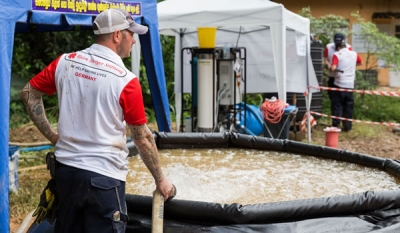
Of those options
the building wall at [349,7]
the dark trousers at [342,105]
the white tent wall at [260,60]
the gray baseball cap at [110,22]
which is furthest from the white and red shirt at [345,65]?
the gray baseball cap at [110,22]

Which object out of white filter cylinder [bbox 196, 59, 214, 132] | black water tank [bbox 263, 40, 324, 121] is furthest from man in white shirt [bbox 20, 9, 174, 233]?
black water tank [bbox 263, 40, 324, 121]

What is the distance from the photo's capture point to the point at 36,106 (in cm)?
346

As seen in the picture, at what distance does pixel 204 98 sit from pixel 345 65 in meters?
3.23

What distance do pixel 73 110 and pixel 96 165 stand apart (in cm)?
31

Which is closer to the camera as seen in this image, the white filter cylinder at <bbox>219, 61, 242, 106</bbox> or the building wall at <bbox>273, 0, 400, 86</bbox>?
the white filter cylinder at <bbox>219, 61, 242, 106</bbox>

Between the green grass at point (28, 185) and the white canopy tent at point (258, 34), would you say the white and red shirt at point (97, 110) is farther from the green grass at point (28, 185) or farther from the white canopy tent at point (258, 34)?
the white canopy tent at point (258, 34)

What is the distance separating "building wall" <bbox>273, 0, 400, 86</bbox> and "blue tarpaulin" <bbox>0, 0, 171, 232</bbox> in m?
11.3

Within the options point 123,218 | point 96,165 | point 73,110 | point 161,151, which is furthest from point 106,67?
point 161,151

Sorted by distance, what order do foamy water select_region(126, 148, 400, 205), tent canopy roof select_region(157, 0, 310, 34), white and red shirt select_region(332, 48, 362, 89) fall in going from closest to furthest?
foamy water select_region(126, 148, 400, 205), tent canopy roof select_region(157, 0, 310, 34), white and red shirt select_region(332, 48, 362, 89)

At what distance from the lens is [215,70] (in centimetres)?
909

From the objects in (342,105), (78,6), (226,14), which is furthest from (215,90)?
(78,6)

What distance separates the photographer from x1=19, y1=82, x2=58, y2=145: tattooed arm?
341cm

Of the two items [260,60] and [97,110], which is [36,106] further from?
[260,60]

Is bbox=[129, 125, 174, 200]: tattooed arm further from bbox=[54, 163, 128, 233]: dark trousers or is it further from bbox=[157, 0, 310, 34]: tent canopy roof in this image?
bbox=[157, 0, 310, 34]: tent canopy roof
